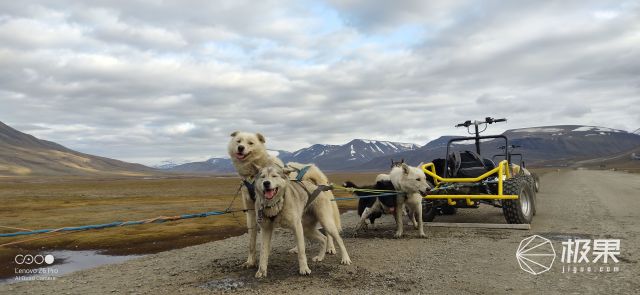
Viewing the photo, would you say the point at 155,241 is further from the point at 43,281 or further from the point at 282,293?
the point at 282,293

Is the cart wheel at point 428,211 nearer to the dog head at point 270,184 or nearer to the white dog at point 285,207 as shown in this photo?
the white dog at point 285,207

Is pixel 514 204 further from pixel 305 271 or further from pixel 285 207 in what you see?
pixel 285 207

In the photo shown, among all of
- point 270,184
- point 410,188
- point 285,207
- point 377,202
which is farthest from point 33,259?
point 410,188

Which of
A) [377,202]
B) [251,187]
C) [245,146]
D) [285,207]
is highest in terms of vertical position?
[245,146]

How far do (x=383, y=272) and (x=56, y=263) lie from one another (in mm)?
7484

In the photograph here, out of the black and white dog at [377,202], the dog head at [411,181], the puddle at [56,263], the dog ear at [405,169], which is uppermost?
the dog ear at [405,169]

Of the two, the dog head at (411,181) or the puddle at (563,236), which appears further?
the dog head at (411,181)

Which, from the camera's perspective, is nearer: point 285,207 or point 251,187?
point 285,207

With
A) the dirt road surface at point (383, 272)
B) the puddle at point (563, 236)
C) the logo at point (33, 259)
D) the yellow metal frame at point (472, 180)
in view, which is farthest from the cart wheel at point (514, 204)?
the logo at point (33, 259)

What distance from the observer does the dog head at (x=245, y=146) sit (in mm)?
6536

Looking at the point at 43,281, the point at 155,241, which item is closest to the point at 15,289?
the point at 43,281

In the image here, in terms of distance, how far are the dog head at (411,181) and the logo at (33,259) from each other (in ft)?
27.1

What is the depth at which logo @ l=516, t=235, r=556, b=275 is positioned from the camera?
21.7 feet

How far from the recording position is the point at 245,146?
6535 millimetres
